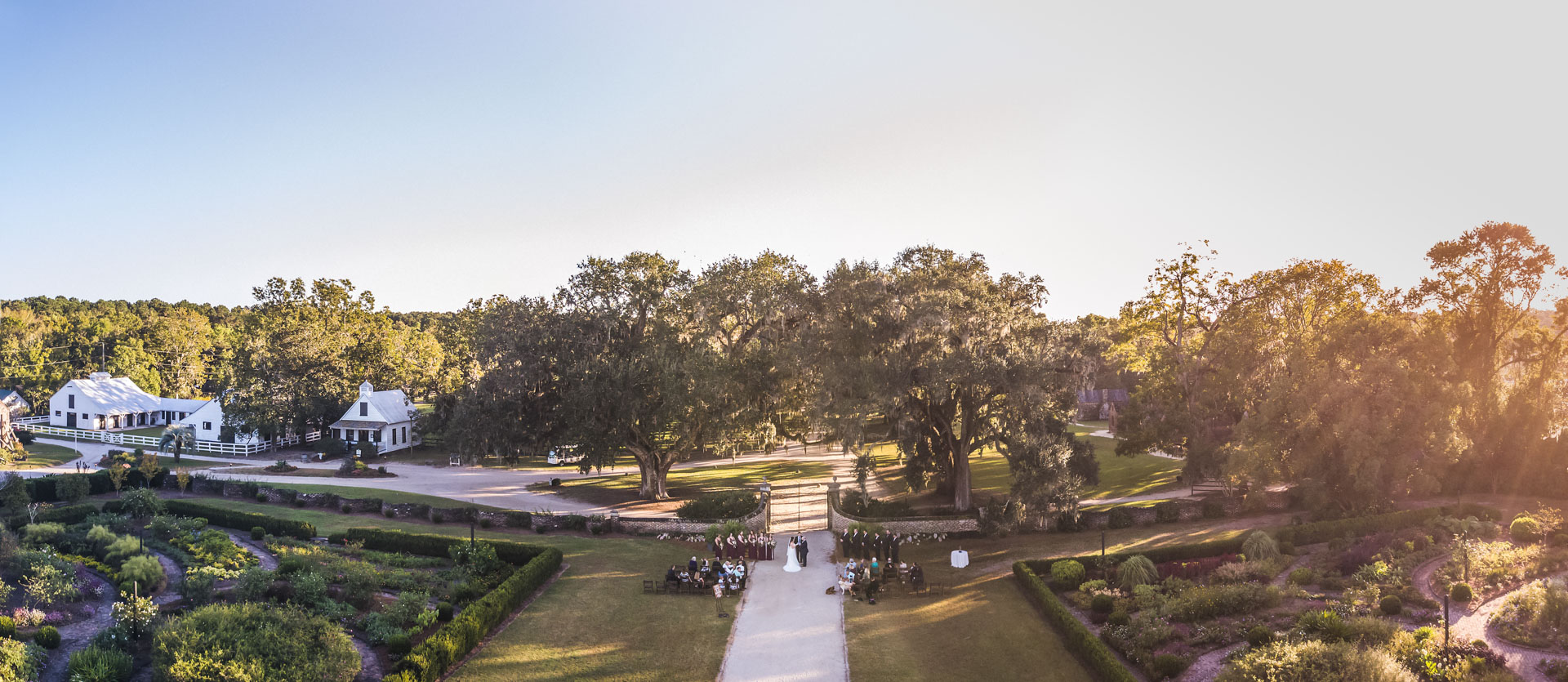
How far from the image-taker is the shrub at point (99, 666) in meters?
17.4

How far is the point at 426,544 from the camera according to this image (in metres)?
30.7

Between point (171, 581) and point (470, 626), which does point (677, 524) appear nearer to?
point (470, 626)

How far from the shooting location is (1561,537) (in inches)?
1068

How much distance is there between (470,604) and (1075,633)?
16.8 metres

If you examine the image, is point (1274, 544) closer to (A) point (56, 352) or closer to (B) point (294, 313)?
(B) point (294, 313)

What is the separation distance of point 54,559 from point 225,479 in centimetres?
2097

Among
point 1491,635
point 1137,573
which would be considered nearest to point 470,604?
point 1137,573

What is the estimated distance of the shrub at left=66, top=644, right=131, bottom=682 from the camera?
17.4 m

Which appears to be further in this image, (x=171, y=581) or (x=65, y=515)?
(x=65, y=515)

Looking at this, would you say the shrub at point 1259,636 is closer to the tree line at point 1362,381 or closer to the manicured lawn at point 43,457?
the tree line at point 1362,381

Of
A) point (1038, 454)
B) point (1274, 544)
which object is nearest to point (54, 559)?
point (1038, 454)

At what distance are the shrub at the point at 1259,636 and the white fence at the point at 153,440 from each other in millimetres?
65545

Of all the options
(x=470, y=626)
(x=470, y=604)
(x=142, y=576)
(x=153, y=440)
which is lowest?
(x=470, y=626)

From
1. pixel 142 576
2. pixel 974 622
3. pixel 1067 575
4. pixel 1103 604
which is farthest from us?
pixel 1067 575
